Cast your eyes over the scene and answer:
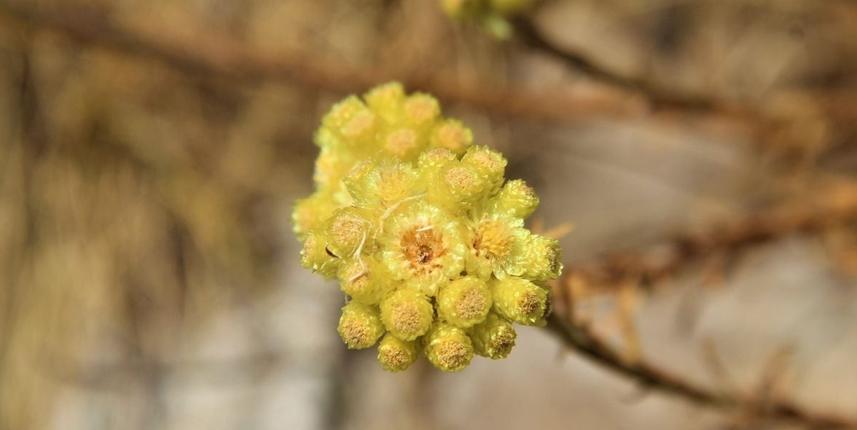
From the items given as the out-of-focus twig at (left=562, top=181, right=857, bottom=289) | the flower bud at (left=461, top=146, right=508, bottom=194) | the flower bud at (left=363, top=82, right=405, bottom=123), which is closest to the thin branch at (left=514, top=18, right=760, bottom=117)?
the out-of-focus twig at (left=562, top=181, right=857, bottom=289)

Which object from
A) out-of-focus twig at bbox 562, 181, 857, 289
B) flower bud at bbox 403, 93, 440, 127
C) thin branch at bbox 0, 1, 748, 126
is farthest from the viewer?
thin branch at bbox 0, 1, 748, 126

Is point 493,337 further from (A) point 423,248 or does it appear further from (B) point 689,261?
(B) point 689,261

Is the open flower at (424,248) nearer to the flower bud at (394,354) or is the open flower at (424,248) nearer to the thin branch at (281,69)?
the flower bud at (394,354)

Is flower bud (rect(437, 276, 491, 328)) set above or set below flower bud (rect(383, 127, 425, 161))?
below

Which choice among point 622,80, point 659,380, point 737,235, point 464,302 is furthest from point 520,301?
point 737,235

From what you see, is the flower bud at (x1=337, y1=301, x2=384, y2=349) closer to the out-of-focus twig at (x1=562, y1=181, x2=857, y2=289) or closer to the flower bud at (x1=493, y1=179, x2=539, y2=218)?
the flower bud at (x1=493, y1=179, x2=539, y2=218)

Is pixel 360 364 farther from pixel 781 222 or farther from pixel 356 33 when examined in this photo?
pixel 781 222
